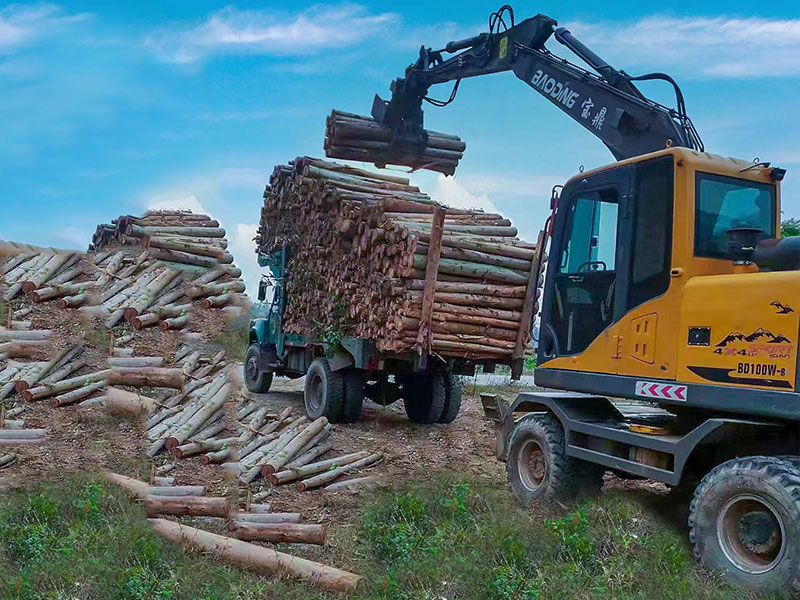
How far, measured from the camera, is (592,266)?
782 centimetres

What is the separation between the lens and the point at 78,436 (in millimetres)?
7613

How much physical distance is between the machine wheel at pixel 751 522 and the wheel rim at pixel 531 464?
224 cm

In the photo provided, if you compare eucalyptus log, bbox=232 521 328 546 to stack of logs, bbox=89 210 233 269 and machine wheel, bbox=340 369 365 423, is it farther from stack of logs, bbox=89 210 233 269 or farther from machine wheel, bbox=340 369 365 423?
machine wheel, bbox=340 369 365 423

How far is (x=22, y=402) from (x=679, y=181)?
637 centimetres

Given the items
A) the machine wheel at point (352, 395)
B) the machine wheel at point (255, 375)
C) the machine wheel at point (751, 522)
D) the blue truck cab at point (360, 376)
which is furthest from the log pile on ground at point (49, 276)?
the machine wheel at point (255, 375)

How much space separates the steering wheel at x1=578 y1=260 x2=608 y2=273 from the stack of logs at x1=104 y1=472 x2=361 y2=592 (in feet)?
11.5

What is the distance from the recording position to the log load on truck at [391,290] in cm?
1073

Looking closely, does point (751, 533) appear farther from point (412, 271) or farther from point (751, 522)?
point (412, 271)

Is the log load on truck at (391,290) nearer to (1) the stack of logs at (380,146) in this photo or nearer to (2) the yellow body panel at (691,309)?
(1) the stack of logs at (380,146)

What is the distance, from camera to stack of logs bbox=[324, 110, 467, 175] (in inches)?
500

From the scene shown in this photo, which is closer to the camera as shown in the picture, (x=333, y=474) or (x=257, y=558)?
(x=257, y=558)

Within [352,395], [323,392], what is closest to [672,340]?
[352,395]

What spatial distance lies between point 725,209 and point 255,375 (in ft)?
35.2

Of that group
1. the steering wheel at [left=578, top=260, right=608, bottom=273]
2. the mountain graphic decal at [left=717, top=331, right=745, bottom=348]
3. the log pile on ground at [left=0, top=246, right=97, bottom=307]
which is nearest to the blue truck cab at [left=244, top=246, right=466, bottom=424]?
the steering wheel at [left=578, top=260, right=608, bottom=273]
